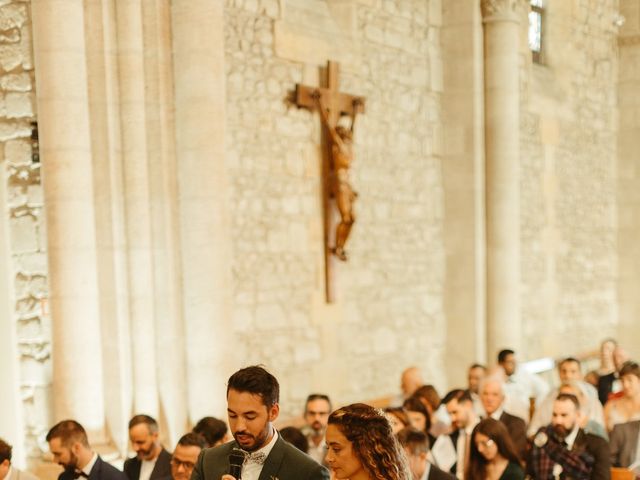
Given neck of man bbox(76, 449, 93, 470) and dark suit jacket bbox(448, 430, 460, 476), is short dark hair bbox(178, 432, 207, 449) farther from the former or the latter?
dark suit jacket bbox(448, 430, 460, 476)

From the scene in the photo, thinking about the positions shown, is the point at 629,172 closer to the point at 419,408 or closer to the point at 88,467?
the point at 419,408

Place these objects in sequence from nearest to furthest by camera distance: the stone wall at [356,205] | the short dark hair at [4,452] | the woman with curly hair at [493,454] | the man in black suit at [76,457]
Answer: the short dark hair at [4,452], the man in black suit at [76,457], the woman with curly hair at [493,454], the stone wall at [356,205]

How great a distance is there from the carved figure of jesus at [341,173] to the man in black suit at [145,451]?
3.68 meters

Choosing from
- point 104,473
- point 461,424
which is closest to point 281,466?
point 104,473

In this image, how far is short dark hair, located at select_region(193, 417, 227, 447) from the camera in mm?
4832

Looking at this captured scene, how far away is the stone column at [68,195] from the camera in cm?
591

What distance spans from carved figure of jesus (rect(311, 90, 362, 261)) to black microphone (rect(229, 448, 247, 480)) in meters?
5.57

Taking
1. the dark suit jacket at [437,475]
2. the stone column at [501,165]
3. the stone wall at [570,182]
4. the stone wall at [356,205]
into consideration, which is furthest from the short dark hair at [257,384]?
the stone wall at [570,182]

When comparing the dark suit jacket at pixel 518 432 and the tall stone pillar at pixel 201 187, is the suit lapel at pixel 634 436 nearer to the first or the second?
the dark suit jacket at pixel 518 432

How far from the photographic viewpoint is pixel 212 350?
22.0ft

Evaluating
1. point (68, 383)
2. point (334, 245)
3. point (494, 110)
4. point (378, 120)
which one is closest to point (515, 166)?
point (494, 110)

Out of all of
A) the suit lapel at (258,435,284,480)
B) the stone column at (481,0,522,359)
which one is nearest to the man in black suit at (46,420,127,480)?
the suit lapel at (258,435,284,480)

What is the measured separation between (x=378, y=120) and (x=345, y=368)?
281 cm

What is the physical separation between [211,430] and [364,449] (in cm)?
274
